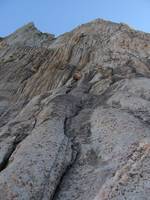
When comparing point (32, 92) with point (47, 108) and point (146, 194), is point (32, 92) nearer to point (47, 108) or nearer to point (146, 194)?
point (47, 108)

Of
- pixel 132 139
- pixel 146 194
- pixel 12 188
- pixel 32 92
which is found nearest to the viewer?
pixel 146 194

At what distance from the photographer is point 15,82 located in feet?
124

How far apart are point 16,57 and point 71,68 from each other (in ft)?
38.2

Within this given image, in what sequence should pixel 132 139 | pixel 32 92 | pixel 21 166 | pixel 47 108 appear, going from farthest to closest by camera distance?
pixel 32 92 → pixel 47 108 → pixel 132 139 → pixel 21 166

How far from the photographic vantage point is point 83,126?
62.0 ft

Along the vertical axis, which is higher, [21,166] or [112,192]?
[112,192]

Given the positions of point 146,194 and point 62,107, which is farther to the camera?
point 62,107

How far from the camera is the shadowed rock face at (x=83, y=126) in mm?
12883

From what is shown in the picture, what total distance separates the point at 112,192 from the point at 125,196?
424 mm

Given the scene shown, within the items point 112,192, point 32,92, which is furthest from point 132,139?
point 32,92

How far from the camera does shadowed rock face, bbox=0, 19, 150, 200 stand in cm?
1288

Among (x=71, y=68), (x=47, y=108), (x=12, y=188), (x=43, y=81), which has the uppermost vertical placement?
(x=71, y=68)

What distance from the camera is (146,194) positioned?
430 inches

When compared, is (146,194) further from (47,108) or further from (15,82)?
(15,82)
